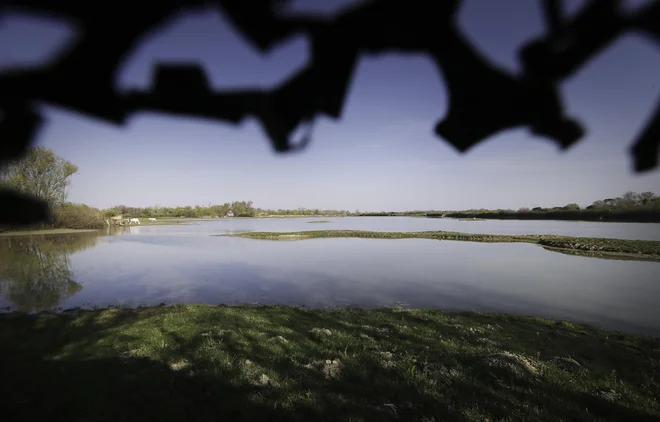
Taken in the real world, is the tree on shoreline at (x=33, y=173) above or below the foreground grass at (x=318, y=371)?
above

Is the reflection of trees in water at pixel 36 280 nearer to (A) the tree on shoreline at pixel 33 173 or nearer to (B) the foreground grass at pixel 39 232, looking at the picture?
(A) the tree on shoreline at pixel 33 173

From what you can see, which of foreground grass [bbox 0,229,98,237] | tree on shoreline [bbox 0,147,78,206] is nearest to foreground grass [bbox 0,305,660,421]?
tree on shoreline [bbox 0,147,78,206]

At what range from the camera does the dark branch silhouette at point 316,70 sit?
30.9 inches

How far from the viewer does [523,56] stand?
2.92 feet

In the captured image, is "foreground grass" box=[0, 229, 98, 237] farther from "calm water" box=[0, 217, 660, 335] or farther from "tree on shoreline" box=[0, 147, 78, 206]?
"tree on shoreline" box=[0, 147, 78, 206]

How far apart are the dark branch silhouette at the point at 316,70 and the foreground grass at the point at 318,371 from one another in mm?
6843

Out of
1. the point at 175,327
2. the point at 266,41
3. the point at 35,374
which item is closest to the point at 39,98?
the point at 266,41

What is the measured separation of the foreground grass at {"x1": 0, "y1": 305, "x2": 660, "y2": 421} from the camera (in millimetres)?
6457

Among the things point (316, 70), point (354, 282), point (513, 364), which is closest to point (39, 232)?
point (354, 282)

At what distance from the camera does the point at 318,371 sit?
8273 mm

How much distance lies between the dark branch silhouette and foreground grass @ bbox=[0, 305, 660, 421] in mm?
6843

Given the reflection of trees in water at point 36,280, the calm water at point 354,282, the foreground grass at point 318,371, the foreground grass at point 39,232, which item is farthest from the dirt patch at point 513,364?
the foreground grass at point 39,232

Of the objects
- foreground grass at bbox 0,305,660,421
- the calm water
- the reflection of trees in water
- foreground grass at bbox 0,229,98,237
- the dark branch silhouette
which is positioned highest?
the dark branch silhouette

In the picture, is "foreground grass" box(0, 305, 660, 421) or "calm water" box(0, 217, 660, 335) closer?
"foreground grass" box(0, 305, 660, 421)
